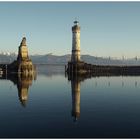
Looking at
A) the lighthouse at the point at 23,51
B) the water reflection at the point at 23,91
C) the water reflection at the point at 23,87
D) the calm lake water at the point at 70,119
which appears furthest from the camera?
the lighthouse at the point at 23,51

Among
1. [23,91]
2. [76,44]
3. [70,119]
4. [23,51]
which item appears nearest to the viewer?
[70,119]

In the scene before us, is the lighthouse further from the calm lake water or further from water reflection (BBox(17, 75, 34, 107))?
the calm lake water

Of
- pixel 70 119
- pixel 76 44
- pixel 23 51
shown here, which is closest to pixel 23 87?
pixel 70 119

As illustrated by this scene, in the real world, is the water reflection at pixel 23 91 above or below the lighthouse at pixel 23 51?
below

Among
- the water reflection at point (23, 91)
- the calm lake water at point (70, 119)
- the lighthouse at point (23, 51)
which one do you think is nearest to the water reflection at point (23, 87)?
the water reflection at point (23, 91)

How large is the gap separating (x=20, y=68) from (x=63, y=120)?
274 feet

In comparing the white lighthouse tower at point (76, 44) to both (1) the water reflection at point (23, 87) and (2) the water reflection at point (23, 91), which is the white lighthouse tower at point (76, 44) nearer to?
(1) the water reflection at point (23, 87)

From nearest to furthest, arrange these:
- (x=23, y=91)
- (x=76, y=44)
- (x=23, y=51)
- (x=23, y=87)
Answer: (x=23, y=91)
(x=23, y=87)
(x=76, y=44)
(x=23, y=51)

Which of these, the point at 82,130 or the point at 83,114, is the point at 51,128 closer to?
the point at 82,130

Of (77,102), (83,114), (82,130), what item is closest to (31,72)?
(77,102)

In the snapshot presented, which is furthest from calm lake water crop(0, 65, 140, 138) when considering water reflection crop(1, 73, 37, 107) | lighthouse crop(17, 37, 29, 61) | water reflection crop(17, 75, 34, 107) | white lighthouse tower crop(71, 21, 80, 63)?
lighthouse crop(17, 37, 29, 61)

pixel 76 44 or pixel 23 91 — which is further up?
pixel 76 44

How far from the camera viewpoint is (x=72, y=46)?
361 ft

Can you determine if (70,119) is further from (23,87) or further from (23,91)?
(23,87)
